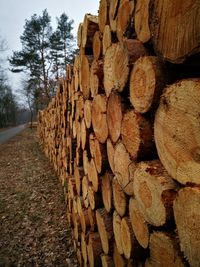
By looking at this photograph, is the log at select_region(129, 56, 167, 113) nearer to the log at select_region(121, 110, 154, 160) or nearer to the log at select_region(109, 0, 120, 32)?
the log at select_region(121, 110, 154, 160)

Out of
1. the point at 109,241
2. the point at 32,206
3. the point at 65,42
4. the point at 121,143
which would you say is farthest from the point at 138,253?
the point at 65,42

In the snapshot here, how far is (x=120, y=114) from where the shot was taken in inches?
64.4

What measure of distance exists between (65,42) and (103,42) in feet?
93.6

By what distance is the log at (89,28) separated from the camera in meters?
2.39

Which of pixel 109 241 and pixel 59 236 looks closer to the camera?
pixel 109 241

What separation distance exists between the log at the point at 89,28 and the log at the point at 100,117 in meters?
0.67

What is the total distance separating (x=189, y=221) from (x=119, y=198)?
83 centimetres

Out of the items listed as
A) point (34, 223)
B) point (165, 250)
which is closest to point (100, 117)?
point (165, 250)

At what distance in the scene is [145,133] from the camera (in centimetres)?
138

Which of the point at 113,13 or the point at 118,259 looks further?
the point at 118,259

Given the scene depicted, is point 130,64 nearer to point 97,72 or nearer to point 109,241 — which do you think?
point 97,72

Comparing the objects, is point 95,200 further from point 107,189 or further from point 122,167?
point 122,167

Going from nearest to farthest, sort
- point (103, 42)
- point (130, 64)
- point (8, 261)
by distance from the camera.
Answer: point (130, 64), point (103, 42), point (8, 261)

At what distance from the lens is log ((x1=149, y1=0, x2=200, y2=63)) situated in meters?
0.89
